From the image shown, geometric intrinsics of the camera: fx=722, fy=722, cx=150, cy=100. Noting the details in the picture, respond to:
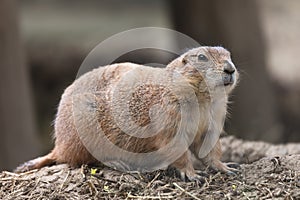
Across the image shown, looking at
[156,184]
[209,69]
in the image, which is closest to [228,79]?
[209,69]

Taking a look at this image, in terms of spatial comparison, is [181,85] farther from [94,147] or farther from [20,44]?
[20,44]

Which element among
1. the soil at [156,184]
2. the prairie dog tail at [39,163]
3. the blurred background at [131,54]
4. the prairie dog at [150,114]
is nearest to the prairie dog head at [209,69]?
the prairie dog at [150,114]

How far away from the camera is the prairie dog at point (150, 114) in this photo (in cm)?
528

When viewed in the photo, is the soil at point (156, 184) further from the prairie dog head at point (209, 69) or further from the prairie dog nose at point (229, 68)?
the prairie dog nose at point (229, 68)

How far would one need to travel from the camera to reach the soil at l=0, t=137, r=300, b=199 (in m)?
5.07

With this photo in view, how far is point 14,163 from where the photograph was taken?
387 inches

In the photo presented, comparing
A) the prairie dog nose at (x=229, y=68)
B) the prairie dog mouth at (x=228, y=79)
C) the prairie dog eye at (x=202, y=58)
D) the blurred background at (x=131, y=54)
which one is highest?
the prairie dog eye at (x=202, y=58)

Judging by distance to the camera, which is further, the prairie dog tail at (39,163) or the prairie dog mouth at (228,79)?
the prairie dog tail at (39,163)

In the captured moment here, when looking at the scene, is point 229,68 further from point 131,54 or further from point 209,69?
point 131,54

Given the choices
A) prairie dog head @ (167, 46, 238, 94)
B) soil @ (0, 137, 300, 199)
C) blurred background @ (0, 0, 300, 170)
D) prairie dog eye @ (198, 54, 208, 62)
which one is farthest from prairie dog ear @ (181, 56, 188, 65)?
blurred background @ (0, 0, 300, 170)

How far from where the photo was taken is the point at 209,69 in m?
5.20

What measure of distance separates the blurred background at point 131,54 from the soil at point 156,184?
4251mm

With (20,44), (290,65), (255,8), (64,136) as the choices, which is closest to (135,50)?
(290,65)

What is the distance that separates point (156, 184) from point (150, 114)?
53 centimetres
